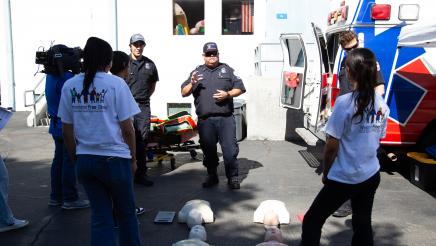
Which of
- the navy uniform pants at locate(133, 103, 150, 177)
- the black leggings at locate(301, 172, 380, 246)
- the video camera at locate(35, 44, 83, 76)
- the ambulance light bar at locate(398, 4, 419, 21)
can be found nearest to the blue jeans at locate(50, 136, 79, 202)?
the video camera at locate(35, 44, 83, 76)

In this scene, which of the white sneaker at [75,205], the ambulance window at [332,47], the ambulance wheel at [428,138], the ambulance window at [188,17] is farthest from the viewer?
the ambulance window at [188,17]

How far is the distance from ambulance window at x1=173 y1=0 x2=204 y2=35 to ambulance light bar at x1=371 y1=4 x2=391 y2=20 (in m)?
6.60

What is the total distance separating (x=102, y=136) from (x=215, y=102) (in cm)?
281

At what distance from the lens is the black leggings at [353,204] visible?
3314mm

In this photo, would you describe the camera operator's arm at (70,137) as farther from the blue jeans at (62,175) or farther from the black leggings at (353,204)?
the black leggings at (353,204)

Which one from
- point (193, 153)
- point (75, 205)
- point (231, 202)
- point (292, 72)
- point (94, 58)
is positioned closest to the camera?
point (94, 58)

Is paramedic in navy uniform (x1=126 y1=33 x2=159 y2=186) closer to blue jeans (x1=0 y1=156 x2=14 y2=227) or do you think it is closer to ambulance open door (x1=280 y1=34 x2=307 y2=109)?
blue jeans (x1=0 y1=156 x2=14 y2=227)

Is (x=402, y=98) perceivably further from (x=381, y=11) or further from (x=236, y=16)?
(x=236, y=16)

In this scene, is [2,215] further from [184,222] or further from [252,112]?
[252,112]

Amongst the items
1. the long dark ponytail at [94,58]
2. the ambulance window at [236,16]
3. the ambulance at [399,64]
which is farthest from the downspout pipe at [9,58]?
the long dark ponytail at [94,58]

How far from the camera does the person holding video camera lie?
5.05m

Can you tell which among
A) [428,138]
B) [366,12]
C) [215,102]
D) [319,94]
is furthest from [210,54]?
[428,138]

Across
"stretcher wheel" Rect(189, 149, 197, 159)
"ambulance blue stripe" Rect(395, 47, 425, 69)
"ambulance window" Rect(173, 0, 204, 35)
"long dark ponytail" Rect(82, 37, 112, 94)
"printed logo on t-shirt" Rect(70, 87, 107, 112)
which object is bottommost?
"stretcher wheel" Rect(189, 149, 197, 159)

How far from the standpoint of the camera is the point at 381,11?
621cm
